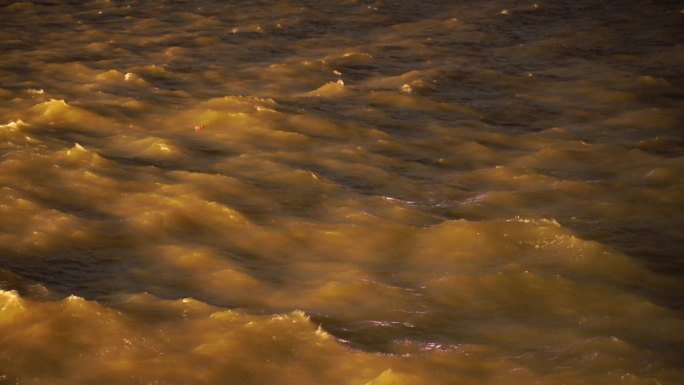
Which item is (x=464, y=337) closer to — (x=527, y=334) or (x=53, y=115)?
(x=527, y=334)

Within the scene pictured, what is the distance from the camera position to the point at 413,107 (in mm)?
6207

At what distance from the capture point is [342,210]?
432cm

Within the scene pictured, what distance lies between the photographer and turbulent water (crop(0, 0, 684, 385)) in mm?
2957

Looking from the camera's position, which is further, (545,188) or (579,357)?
(545,188)

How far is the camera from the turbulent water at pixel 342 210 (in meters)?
2.96

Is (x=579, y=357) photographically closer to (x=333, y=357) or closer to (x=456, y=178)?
(x=333, y=357)

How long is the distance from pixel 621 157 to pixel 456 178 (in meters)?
1.15

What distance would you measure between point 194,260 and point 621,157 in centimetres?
293

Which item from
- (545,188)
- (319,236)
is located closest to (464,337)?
(319,236)

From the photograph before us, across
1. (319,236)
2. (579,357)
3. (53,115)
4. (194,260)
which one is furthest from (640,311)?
(53,115)

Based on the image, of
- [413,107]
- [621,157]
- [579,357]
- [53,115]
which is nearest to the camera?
[579,357]

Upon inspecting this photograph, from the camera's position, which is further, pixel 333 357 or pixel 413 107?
pixel 413 107

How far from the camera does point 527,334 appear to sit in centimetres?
309

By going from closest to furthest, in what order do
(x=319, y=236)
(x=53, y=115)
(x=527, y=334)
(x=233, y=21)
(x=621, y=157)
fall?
(x=527, y=334)
(x=319, y=236)
(x=621, y=157)
(x=53, y=115)
(x=233, y=21)
